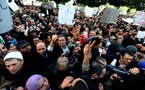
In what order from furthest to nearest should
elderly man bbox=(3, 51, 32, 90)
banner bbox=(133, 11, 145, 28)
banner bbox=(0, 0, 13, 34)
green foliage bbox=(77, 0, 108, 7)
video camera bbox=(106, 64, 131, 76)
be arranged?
1. green foliage bbox=(77, 0, 108, 7)
2. banner bbox=(133, 11, 145, 28)
3. banner bbox=(0, 0, 13, 34)
4. video camera bbox=(106, 64, 131, 76)
5. elderly man bbox=(3, 51, 32, 90)

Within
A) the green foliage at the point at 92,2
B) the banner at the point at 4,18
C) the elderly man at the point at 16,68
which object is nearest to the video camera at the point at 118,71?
the elderly man at the point at 16,68

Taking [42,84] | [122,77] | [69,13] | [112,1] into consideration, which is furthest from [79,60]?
[112,1]

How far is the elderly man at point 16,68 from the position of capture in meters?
4.95

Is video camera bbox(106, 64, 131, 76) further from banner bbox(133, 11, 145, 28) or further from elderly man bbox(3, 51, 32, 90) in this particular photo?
banner bbox(133, 11, 145, 28)

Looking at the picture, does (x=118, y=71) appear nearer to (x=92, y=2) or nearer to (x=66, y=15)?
(x=66, y=15)

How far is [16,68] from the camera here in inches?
195

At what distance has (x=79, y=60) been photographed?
20.5 feet

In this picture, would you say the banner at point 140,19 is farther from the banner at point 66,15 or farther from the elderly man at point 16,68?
the elderly man at point 16,68

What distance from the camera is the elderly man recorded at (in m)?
4.95

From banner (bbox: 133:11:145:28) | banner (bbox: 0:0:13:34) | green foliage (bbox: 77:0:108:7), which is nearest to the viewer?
banner (bbox: 0:0:13:34)

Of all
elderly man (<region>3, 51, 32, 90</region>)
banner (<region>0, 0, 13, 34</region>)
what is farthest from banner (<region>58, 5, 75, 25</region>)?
elderly man (<region>3, 51, 32, 90</region>)

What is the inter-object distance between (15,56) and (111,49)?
4561 mm

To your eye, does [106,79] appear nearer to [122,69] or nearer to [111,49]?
[122,69]

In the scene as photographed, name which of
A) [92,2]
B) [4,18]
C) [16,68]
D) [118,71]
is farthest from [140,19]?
[92,2]
